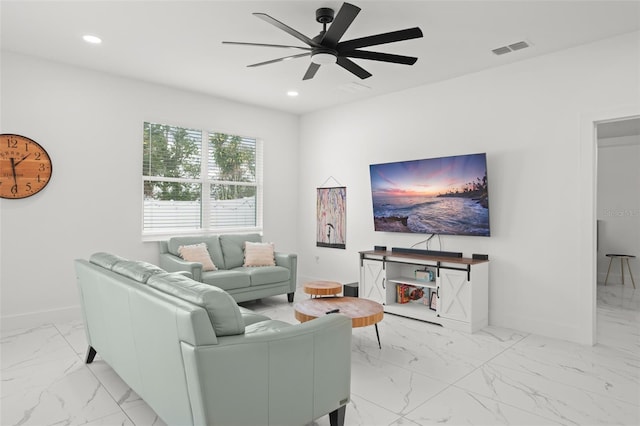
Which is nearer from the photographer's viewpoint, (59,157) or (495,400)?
(495,400)

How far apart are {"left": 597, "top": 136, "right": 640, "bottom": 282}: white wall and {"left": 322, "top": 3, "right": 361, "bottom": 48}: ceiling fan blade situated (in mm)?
6546

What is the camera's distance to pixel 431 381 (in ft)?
9.89

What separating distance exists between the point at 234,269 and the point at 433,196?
2734 mm

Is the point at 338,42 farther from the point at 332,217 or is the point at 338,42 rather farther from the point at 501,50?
the point at 332,217

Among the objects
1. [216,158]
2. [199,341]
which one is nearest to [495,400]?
[199,341]

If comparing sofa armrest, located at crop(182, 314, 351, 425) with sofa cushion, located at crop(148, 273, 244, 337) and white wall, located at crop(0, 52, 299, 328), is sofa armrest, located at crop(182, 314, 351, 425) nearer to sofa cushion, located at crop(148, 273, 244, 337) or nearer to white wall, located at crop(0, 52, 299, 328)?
sofa cushion, located at crop(148, 273, 244, 337)

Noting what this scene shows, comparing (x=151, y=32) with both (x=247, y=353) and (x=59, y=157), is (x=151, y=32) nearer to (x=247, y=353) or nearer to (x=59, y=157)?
(x=59, y=157)

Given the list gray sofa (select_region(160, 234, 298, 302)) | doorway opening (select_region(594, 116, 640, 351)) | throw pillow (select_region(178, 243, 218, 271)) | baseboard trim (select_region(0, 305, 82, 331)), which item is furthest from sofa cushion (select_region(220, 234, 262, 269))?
doorway opening (select_region(594, 116, 640, 351))

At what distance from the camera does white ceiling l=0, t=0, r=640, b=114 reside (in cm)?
323

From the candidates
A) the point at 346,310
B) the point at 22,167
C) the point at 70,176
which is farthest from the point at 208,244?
the point at 346,310

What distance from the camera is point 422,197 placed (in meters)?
5.02

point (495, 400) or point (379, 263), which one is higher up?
point (379, 263)

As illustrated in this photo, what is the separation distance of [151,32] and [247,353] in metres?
3.15

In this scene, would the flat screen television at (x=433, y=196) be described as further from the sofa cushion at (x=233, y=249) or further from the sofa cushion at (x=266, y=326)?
the sofa cushion at (x=266, y=326)
